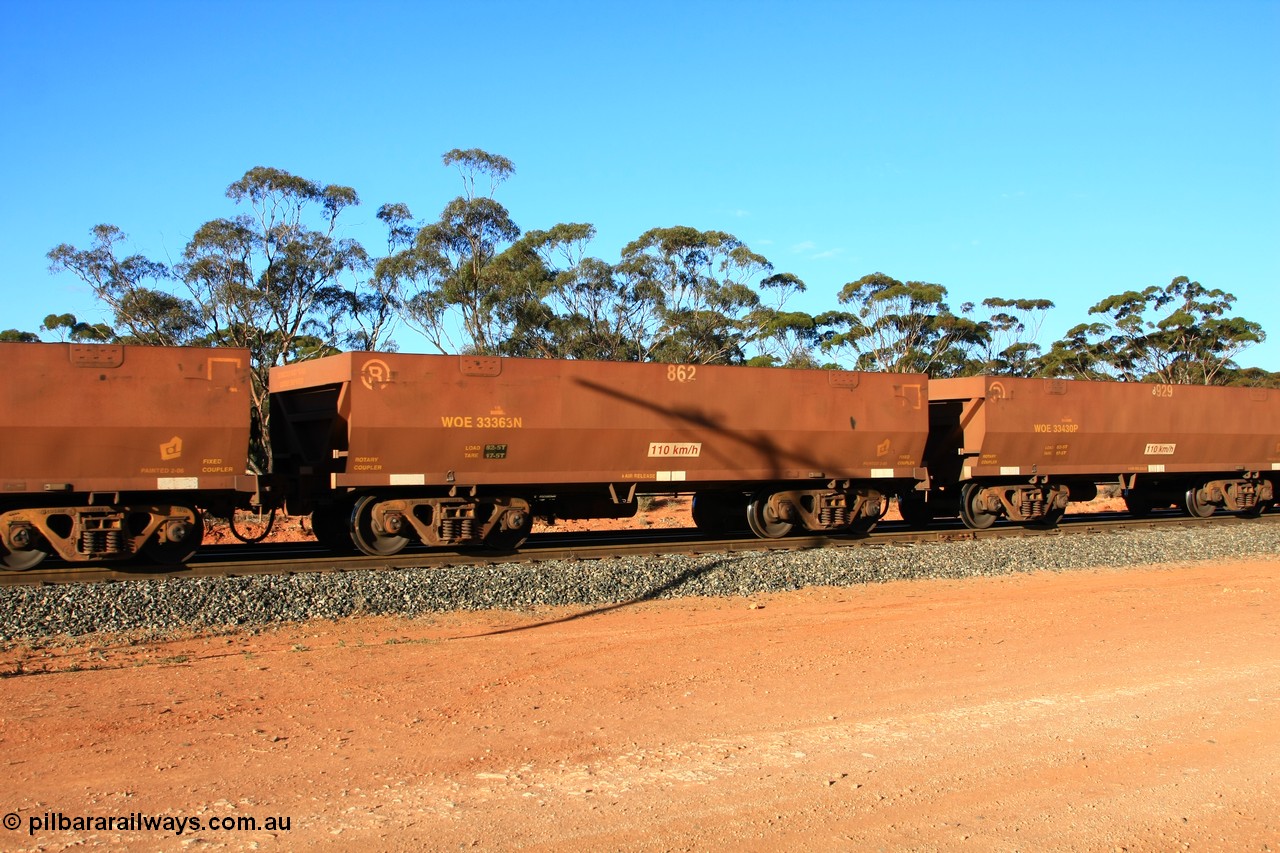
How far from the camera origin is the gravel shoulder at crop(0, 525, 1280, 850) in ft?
15.3

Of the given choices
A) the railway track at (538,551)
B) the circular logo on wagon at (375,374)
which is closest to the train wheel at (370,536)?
the railway track at (538,551)

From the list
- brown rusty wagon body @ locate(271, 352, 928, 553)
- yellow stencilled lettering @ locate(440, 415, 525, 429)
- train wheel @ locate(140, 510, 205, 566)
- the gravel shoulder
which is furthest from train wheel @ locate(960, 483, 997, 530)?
train wheel @ locate(140, 510, 205, 566)

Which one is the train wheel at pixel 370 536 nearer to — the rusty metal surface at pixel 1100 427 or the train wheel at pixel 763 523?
the train wheel at pixel 763 523

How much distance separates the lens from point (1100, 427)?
1914cm

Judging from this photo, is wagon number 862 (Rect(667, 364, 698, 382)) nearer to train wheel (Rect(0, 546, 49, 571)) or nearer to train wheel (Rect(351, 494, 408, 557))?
train wheel (Rect(351, 494, 408, 557))

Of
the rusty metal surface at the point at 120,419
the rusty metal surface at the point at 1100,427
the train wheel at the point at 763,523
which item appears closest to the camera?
the rusty metal surface at the point at 120,419

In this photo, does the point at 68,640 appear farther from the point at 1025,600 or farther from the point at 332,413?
the point at 1025,600

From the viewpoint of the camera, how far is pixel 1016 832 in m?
4.58

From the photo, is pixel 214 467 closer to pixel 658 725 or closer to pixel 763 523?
pixel 658 725

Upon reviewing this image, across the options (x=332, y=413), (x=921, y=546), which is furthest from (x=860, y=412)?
(x=332, y=413)

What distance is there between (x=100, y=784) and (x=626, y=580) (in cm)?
728

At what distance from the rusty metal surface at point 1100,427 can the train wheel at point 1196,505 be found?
783 mm

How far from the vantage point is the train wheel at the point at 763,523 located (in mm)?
16172

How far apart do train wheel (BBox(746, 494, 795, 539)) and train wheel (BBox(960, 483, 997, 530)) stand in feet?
13.0
